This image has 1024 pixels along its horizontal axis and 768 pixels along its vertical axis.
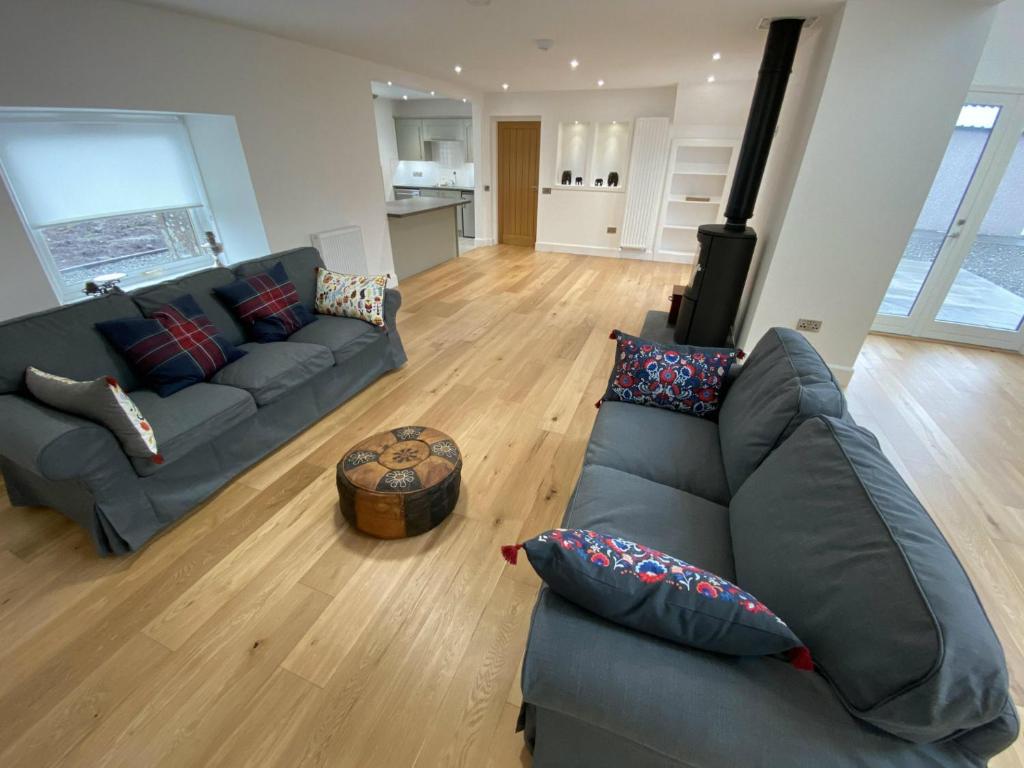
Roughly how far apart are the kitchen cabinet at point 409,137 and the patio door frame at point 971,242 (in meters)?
7.30

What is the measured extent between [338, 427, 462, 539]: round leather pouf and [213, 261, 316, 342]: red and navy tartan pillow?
1.23 metres

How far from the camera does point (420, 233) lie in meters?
5.93

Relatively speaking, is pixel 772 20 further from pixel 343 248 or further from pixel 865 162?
pixel 343 248

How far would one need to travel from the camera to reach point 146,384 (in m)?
2.16

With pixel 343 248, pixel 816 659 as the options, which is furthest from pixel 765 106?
pixel 343 248

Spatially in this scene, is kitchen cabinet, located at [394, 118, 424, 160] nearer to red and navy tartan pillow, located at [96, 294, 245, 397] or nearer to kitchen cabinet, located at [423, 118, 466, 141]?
kitchen cabinet, located at [423, 118, 466, 141]

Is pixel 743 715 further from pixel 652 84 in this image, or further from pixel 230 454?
pixel 652 84

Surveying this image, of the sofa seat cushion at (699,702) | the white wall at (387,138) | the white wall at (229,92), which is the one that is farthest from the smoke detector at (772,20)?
the white wall at (387,138)

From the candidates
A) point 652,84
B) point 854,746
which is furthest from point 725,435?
point 652,84

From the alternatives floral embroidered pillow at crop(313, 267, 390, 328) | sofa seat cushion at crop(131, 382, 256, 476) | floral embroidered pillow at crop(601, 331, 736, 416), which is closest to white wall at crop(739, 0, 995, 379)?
floral embroidered pillow at crop(601, 331, 736, 416)

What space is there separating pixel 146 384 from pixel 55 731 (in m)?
1.42

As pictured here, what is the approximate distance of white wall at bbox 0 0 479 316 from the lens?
7.59ft

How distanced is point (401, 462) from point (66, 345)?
1605mm

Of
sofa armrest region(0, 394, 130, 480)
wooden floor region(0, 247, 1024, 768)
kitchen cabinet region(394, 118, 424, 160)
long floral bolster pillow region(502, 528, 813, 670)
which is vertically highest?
kitchen cabinet region(394, 118, 424, 160)
